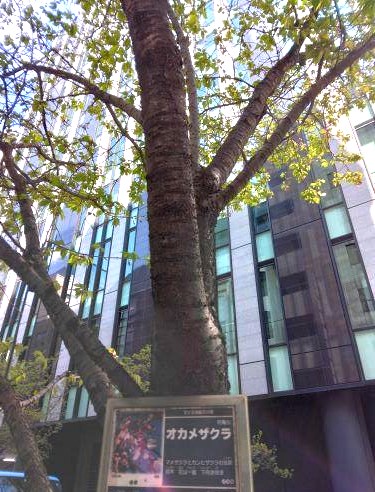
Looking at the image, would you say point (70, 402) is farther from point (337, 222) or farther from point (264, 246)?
point (337, 222)

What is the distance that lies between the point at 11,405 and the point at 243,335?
40.3 ft

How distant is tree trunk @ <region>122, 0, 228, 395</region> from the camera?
197 centimetres

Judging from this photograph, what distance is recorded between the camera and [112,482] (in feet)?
5.65

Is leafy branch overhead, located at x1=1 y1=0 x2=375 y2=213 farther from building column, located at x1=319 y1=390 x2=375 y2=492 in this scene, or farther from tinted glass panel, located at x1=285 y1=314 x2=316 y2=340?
building column, located at x1=319 y1=390 x2=375 y2=492

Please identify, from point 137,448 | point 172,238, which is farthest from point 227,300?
point 137,448

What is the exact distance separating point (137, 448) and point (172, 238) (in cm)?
100

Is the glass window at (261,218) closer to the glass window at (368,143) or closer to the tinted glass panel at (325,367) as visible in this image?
the glass window at (368,143)

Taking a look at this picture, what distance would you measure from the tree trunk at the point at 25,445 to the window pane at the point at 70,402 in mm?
17675

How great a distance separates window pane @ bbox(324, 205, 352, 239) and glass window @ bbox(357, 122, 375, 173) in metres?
1.73

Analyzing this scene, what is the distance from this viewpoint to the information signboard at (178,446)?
1665mm

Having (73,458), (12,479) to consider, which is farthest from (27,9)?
(73,458)

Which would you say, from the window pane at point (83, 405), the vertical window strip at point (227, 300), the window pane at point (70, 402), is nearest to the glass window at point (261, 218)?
the vertical window strip at point (227, 300)

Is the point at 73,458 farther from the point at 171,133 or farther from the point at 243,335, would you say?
the point at 171,133

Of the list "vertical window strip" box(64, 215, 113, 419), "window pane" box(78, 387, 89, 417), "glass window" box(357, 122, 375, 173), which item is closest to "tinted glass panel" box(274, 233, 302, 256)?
"glass window" box(357, 122, 375, 173)
